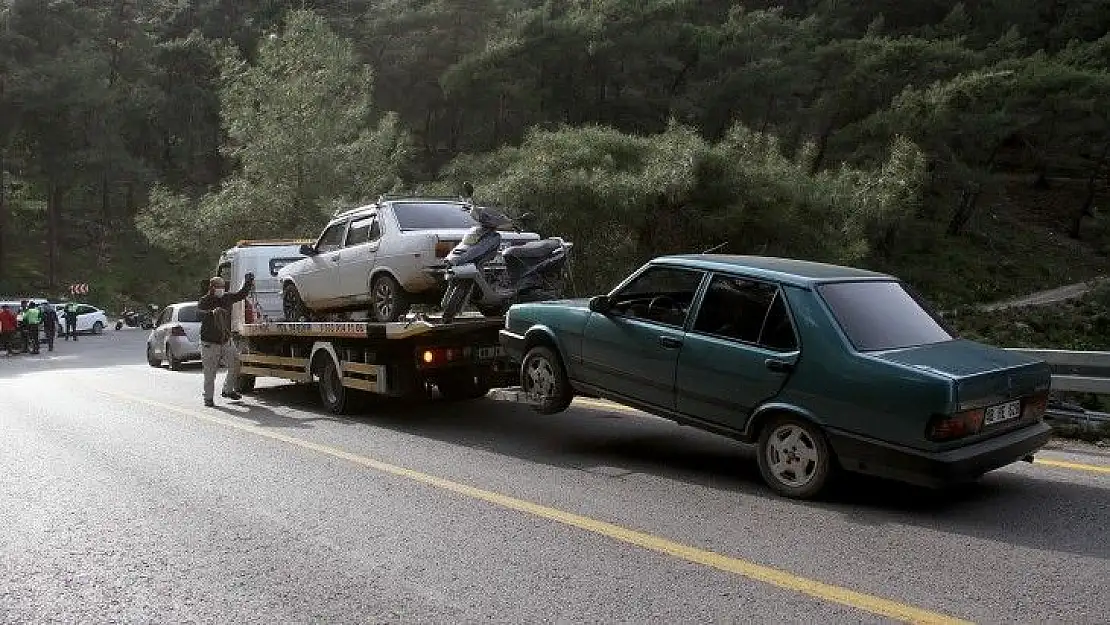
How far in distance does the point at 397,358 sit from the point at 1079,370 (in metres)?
6.62

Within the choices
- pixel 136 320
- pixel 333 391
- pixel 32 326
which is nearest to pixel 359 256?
pixel 333 391

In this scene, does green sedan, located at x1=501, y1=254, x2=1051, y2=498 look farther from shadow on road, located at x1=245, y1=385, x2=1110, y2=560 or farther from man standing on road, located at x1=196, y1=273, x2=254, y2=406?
man standing on road, located at x1=196, y1=273, x2=254, y2=406

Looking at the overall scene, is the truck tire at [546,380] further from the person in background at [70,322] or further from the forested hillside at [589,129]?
the person in background at [70,322]

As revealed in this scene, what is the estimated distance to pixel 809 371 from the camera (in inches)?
226

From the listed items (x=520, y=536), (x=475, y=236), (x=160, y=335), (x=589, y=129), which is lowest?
(x=520, y=536)

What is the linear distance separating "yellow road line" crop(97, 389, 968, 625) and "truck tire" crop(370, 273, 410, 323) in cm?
218

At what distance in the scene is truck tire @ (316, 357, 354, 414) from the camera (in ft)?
33.6

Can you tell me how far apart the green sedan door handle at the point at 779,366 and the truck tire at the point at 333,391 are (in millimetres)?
5736

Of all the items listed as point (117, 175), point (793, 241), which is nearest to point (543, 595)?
point (793, 241)

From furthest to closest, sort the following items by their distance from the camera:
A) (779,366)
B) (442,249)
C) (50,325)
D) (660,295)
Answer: (50,325) → (442,249) → (660,295) → (779,366)

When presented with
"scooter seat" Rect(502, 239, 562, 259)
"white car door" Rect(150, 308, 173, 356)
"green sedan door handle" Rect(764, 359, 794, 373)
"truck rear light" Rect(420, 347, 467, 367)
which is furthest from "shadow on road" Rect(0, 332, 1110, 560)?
"white car door" Rect(150, 308, 173, 356)

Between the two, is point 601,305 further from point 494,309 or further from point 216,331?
point 216,331

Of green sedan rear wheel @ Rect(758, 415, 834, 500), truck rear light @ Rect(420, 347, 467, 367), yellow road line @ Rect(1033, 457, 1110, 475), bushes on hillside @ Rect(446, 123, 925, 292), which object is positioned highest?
bushes on hillside @ Rect(446, 123, 925, 292)

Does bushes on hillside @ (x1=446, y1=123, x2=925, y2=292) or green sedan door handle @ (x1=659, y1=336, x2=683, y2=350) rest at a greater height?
bushes on hillside @ (x1=446, y1=123, x2=925, y2=292)
